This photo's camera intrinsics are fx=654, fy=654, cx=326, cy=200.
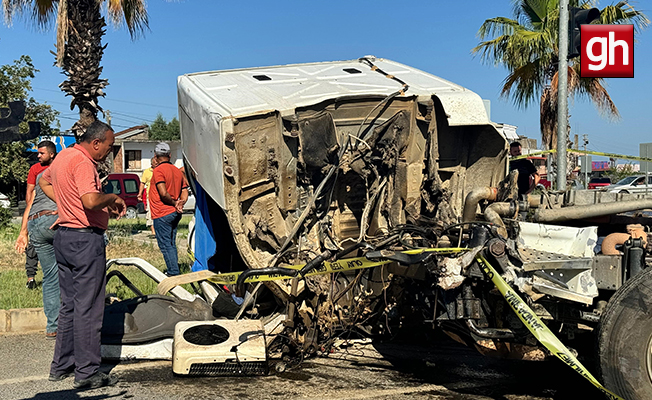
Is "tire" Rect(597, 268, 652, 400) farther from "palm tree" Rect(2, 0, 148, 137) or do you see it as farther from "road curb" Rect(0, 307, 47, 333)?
"palm tree" Rect(2, 0, 148, 137)

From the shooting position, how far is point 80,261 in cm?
461

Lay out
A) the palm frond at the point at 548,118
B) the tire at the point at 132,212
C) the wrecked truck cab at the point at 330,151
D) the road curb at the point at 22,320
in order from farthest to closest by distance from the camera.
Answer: the tire at the point at 132,212
the palm frond at the point at 548,118
the road curb at the point at 22,320
the wrecked truck cab at the point at 330,151

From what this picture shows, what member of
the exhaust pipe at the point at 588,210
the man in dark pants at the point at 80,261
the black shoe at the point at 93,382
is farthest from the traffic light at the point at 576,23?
the black shoe at the point at 93,382

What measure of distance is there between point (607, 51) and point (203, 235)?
17.2 ft

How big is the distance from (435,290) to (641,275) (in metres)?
1.25

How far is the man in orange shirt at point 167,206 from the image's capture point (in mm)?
7445

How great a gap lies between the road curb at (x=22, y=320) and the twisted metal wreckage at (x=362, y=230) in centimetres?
108

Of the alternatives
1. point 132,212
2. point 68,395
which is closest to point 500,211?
point 68,395

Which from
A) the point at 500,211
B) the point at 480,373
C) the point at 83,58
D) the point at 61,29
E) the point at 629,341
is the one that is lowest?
the point at 480,373

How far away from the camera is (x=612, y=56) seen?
311 inches

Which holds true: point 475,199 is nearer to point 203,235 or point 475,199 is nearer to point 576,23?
point 203,235

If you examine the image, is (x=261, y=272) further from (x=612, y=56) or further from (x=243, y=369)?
(x=612, y=56)

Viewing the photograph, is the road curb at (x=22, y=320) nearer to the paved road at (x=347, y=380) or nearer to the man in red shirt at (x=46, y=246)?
the man in red shirt at (x=46, y=246)

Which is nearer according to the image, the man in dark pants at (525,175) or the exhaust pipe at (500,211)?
the exhaust pipe at (500,211)
